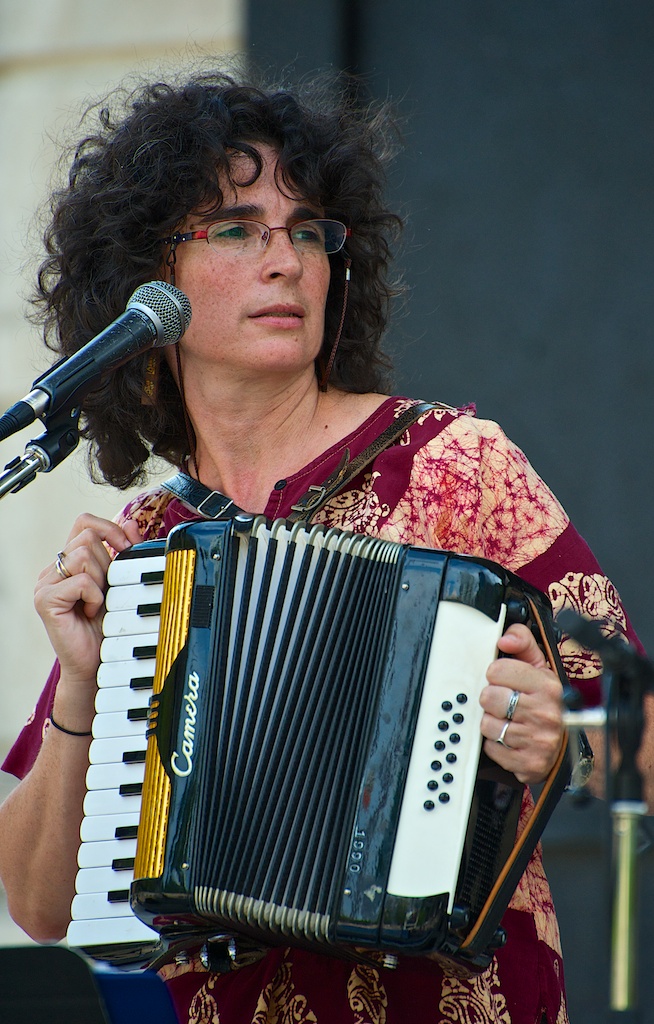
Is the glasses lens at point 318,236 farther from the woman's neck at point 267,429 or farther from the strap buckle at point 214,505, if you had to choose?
the strap buckle at point 214,505

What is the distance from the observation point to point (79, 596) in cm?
229

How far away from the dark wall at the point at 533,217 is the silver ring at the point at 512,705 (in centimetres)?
212

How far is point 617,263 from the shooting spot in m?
4.02

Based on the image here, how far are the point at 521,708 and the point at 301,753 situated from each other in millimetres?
346

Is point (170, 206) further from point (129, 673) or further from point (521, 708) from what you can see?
point (521, 708)

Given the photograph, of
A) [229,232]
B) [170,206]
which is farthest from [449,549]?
[170,206]

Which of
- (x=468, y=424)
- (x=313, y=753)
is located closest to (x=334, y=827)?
(x=313, y=753)

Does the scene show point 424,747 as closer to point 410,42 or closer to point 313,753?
point 313,753

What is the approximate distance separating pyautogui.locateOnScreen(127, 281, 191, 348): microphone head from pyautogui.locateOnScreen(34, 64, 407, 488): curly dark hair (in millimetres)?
511

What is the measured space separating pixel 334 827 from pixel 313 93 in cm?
171

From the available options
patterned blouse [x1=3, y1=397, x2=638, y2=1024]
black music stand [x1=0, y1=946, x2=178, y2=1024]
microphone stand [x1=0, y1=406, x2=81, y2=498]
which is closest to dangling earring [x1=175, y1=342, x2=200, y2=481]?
patterned blouse [x1=3, y1=397, x2=638, y2=1024]

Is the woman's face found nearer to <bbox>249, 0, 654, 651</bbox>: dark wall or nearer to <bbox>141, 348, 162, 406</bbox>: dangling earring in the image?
<bbox>141, 348, 162, 406</bbox>: dangling earring

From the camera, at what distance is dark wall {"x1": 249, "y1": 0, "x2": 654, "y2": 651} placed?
3994 millimetres

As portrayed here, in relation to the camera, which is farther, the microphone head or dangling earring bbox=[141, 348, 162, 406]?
dangling earring bbox=[141, 348, 162, 406]
